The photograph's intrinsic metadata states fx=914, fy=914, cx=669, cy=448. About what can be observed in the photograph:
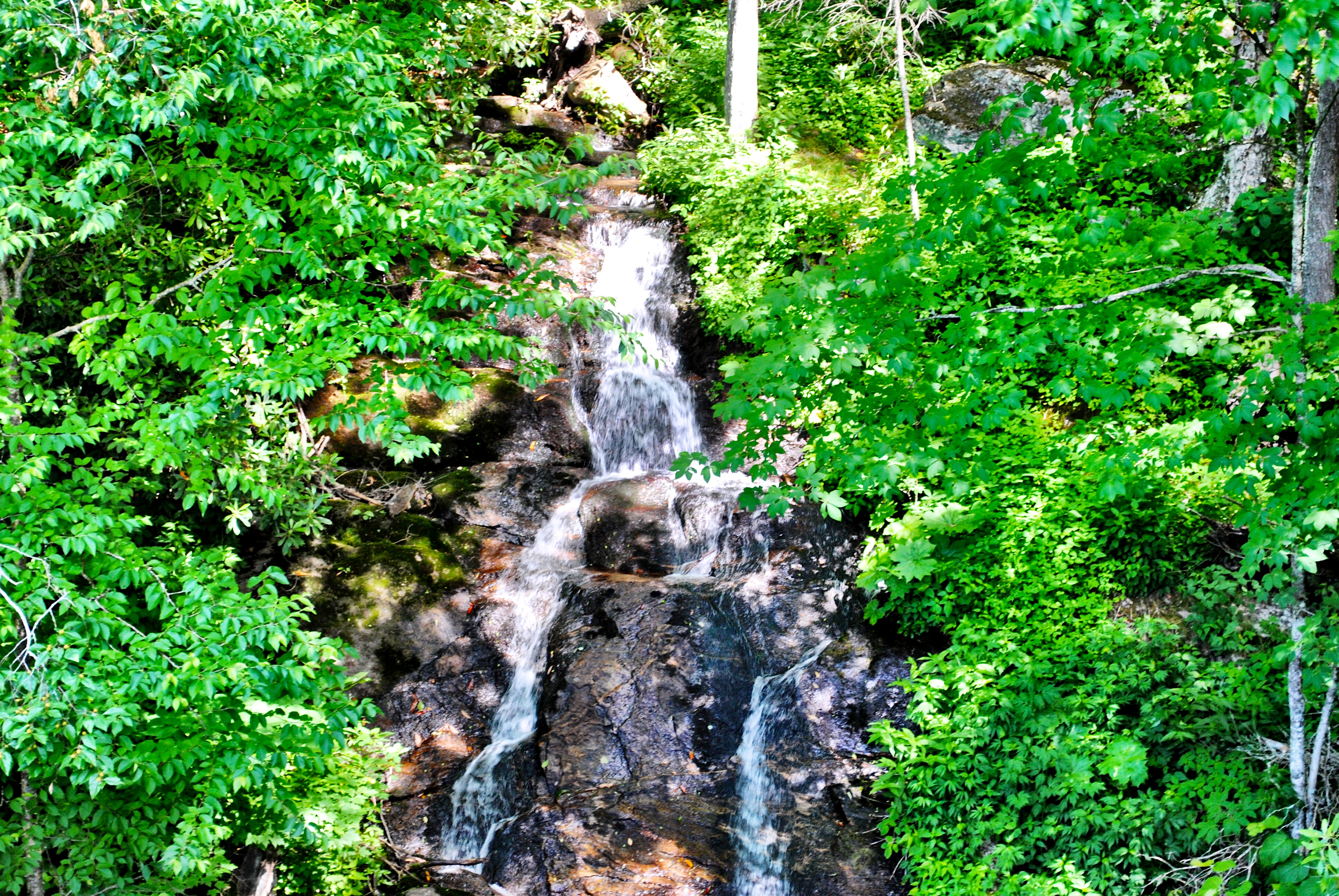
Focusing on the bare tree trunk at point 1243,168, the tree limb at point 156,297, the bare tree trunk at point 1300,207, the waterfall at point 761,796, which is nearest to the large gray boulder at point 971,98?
the bare tree trunk at point 1243,168

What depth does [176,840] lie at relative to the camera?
440 cm

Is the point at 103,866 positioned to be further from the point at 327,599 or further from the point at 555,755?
the point at 327,599

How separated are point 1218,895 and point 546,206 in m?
5.62

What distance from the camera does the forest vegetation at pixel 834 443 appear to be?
14.1 ft

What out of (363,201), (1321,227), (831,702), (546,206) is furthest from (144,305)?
(1321,227)

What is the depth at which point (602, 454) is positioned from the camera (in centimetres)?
1028

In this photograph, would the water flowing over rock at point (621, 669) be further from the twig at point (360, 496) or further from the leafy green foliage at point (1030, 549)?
the leafy green foliage at point (1030, 549)

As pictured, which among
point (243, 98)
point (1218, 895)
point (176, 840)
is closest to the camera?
point (176, 840)

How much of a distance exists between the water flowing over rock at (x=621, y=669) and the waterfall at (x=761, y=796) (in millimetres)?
17

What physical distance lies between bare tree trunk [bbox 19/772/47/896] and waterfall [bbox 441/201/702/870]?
2.68 meters

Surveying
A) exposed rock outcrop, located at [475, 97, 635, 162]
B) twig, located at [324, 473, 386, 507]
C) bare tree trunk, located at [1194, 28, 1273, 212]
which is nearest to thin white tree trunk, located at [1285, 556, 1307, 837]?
bare tree trunk, located at [1194, 28, 1273, 212]

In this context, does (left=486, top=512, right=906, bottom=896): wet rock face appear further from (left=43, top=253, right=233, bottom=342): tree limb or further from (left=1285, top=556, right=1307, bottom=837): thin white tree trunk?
(left=43, top=253, right=233, bottom=342): tree limb

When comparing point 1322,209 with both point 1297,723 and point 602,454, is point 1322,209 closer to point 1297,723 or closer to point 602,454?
point 1297,723

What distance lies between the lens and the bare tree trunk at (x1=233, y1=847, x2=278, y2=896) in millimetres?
5770
